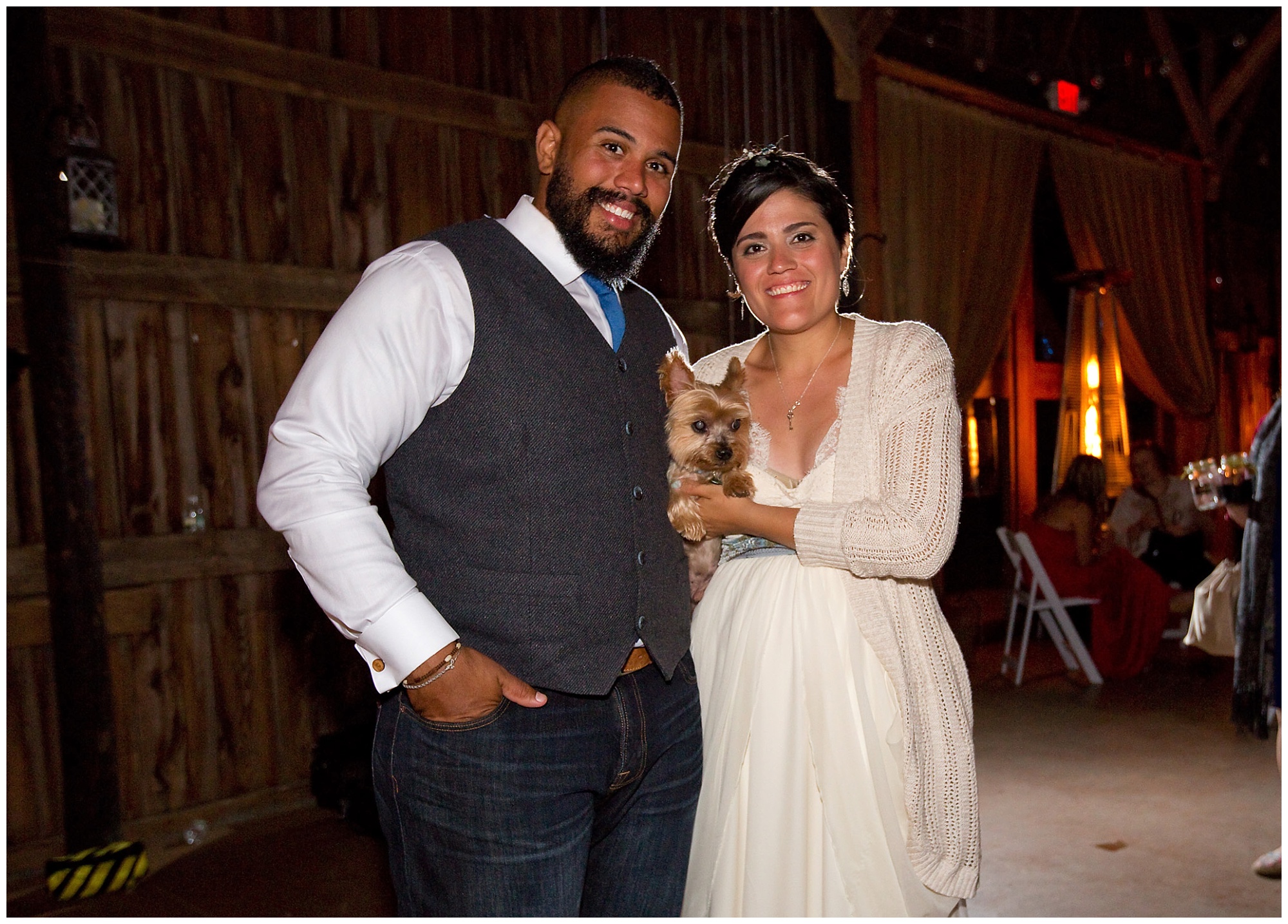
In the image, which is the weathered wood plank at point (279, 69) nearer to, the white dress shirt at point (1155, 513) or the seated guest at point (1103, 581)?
the seated guest at point (1103, 581)

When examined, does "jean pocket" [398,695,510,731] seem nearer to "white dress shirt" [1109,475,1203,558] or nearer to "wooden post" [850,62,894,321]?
"wooden post" [850,62,894,321]

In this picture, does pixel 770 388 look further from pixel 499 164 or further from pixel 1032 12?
pixel 1032 12

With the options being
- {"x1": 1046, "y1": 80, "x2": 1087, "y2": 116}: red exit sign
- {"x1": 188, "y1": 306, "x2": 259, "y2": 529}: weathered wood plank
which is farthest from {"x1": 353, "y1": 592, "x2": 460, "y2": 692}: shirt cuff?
{"x1": 1046, "y1": 80, "x2": 1087, "y2": 116}: red exit sign

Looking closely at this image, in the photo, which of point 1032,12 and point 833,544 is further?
point 1032,12

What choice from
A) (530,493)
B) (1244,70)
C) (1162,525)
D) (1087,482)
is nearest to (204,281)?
(530,493)

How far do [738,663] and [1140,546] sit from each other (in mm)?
6496

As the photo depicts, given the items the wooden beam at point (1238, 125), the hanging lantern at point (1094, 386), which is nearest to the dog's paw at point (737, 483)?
the hanging lantern at point (1094, 386)

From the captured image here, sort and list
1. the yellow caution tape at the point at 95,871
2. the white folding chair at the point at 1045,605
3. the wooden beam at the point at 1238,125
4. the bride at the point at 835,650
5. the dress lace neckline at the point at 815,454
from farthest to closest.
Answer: the wooden beam at the point at 1238,125 < the white folding chair at the point at 1045,605 < the yellow caution tape at the point at 95,871 < the dress lace neckline at the point at 815,454 < the bride at the point at 835,650

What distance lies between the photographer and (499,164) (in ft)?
17.0

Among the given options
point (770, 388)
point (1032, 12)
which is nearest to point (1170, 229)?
point (1032, 12)

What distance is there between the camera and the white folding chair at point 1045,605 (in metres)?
6.30

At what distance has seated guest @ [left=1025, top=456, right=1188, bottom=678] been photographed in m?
6.45

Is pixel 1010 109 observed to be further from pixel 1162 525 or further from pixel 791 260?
pixel 791 260

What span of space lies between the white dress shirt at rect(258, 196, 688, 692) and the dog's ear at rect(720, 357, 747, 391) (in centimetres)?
80
